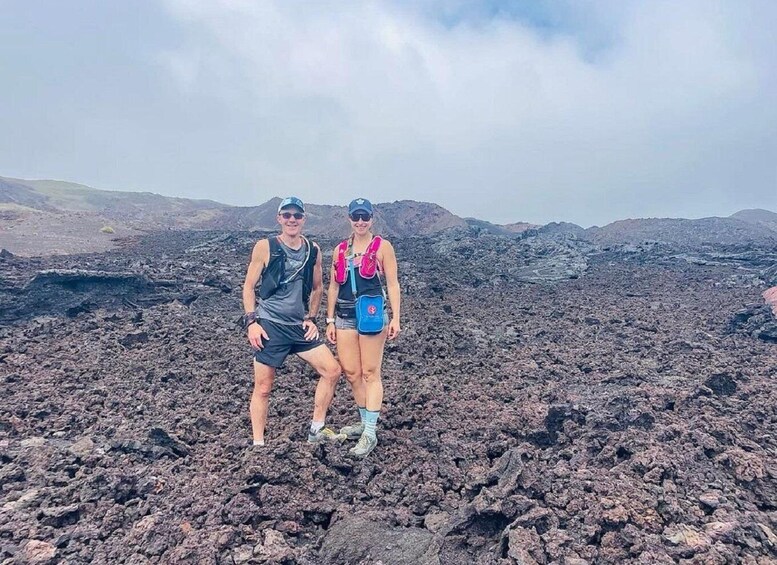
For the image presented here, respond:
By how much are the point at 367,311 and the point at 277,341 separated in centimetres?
71

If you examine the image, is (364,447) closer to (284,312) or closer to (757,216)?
(284,312)

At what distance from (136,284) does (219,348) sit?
3.76 metres

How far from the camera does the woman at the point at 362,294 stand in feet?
12.9

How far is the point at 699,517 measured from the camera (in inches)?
113

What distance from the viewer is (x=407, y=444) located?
170 inches

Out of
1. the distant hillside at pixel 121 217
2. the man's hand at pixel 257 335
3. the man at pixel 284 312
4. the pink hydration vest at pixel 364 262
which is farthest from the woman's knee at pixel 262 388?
the distant hillside at pixel 121 217

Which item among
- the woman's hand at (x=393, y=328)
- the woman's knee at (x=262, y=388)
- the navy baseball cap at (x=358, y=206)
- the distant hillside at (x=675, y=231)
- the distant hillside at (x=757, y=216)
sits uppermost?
the distant hillside at (x=757, y=216)

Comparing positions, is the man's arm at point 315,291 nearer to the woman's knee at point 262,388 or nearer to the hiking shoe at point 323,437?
the woman's knee at point 262,388

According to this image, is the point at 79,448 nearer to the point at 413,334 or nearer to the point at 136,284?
the point at 413,334

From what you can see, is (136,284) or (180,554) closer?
(180,554)

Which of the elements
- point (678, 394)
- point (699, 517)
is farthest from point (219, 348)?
point (699, 517)

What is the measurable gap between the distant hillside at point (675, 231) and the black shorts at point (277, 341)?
91.7ft

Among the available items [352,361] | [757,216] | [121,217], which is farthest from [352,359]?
[757,216]

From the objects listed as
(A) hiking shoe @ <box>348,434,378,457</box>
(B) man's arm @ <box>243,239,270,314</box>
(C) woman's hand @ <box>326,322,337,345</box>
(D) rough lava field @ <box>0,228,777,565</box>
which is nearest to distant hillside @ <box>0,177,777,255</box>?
(D) rough lava field @ <box>0,228,777,565</box>
